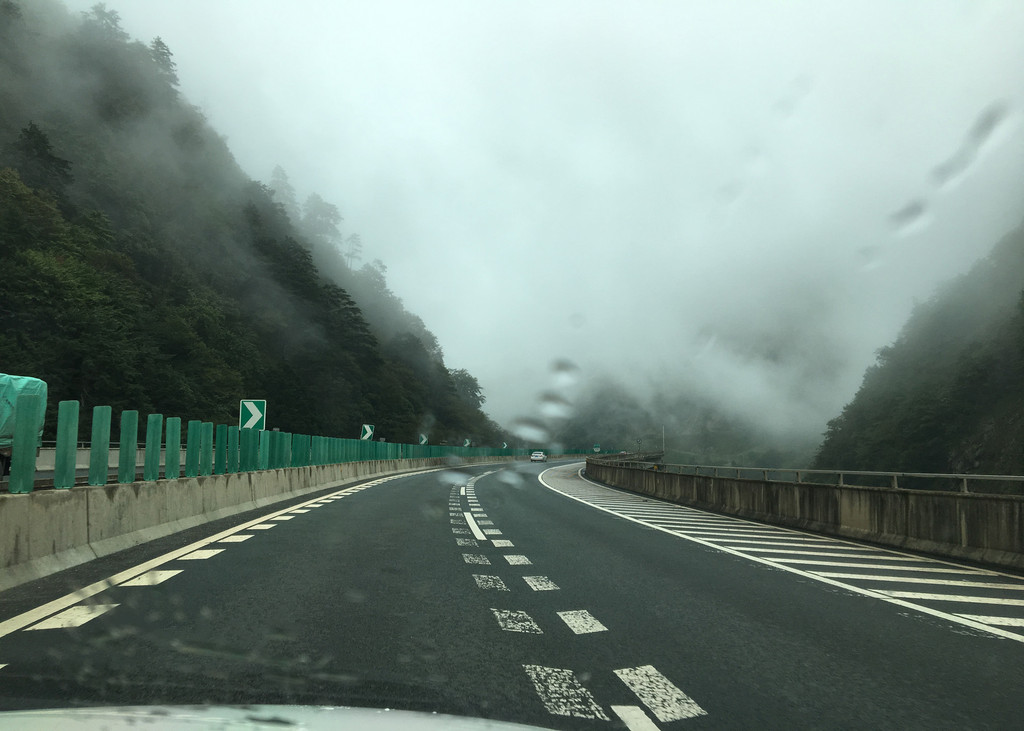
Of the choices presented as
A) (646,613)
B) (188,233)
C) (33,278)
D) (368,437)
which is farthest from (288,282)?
(646,613)

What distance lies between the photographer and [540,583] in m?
7.97

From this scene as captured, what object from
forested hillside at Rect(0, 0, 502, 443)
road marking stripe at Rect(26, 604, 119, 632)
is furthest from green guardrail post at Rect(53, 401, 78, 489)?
forested hillside at Rect(0, 0, 502, 443)

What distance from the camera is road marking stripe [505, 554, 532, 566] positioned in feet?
30.6

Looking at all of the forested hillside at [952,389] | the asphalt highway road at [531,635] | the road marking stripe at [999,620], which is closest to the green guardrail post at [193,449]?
the asphalt highway road at [531,635]

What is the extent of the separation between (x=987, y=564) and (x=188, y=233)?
108 m

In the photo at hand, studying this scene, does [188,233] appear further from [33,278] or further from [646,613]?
[646,613]

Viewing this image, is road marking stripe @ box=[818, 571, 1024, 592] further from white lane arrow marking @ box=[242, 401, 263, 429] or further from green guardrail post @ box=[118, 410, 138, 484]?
white lane arrow marking @ box=[242, 401, 263, 429]

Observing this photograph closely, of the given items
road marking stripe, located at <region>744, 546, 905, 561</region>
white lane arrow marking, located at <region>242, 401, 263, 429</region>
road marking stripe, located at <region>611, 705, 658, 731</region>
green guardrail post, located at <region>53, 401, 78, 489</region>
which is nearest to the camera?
road marking stripe, located at <region>611, 705, 658, 731</region>

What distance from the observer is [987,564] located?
10.4 metres

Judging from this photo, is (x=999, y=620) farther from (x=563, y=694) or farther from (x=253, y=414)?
(x=253, y=414)

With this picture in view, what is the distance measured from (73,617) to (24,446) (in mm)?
3126

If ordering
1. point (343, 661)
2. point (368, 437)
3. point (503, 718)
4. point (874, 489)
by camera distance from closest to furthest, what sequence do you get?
point (503, 718) < point (343, 661) < point (874, 489) < point (368, 437)

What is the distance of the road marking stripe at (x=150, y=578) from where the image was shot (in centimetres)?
724

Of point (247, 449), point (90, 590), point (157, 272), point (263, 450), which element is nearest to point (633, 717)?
point (90, 590)
